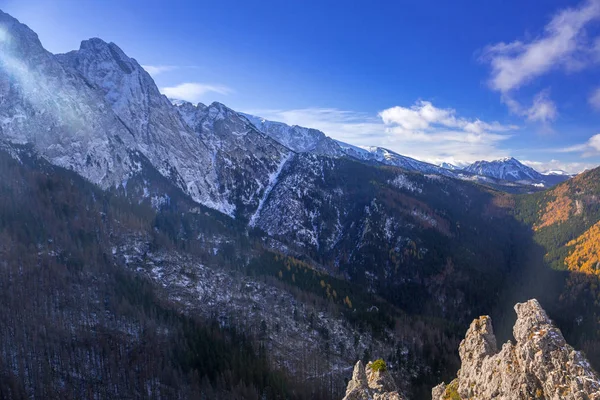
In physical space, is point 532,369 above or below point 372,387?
above

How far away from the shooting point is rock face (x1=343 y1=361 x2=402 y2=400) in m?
38.2

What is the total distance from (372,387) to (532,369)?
2077 cm

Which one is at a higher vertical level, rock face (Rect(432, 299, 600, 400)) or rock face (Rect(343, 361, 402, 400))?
rock face (Rect(432, 299, 600, 400))

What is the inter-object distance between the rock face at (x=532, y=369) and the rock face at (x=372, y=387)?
27.0 ft

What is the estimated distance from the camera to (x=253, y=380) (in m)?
110

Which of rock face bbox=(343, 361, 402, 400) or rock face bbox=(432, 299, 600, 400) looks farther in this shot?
rock face bbox=(343, 361, 402, 400)

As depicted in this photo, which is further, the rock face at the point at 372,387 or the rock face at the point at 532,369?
the rock face at the point at 372,387

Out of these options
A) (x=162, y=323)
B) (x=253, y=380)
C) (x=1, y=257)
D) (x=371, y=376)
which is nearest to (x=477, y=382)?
(x=371, y=376)

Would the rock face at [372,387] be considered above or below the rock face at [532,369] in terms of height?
below

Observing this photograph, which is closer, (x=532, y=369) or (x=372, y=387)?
(x=532, y=369)

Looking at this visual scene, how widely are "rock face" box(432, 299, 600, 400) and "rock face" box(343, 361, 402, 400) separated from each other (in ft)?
27.0

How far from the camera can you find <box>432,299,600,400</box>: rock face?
2494 centimetres

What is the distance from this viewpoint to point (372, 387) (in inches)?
1706

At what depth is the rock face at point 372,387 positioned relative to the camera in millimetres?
38162
